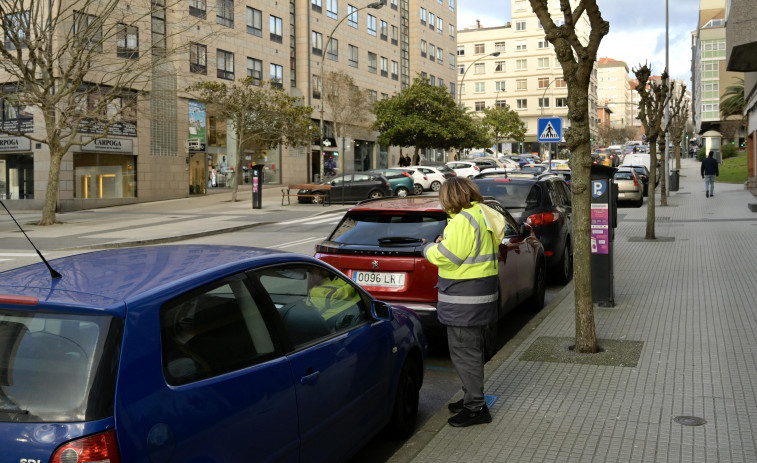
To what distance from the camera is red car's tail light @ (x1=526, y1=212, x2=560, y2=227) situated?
10836mm

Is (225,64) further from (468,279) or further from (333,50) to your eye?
(468,279)

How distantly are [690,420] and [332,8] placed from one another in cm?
5093

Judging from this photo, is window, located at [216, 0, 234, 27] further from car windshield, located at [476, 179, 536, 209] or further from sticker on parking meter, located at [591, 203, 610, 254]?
sticker on parking meter, located at [591, 203, 610, 254]

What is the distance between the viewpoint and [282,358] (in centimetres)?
360

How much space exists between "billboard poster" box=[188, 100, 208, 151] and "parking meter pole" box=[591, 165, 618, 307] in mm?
30897

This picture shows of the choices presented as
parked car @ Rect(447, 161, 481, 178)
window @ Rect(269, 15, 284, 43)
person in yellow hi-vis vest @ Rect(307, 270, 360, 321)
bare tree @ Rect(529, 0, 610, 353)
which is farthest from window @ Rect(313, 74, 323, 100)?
person in yellow hi-vis vest @ Rect(307, 270, 360, 321)

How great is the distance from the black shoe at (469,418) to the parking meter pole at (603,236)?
4.42 m

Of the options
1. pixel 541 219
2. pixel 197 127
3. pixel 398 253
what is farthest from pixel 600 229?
pixel 197 127

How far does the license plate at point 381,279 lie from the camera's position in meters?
6.80

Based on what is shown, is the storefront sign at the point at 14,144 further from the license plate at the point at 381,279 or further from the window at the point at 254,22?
the license plate at the point at 381,279

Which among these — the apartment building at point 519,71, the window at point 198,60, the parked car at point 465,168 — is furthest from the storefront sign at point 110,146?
the apartment building at point 519,71

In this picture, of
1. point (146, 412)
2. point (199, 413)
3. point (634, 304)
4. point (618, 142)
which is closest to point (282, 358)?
point (199, 413)

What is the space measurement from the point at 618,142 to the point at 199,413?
560 ft

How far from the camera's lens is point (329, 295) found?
4379 millimetres
